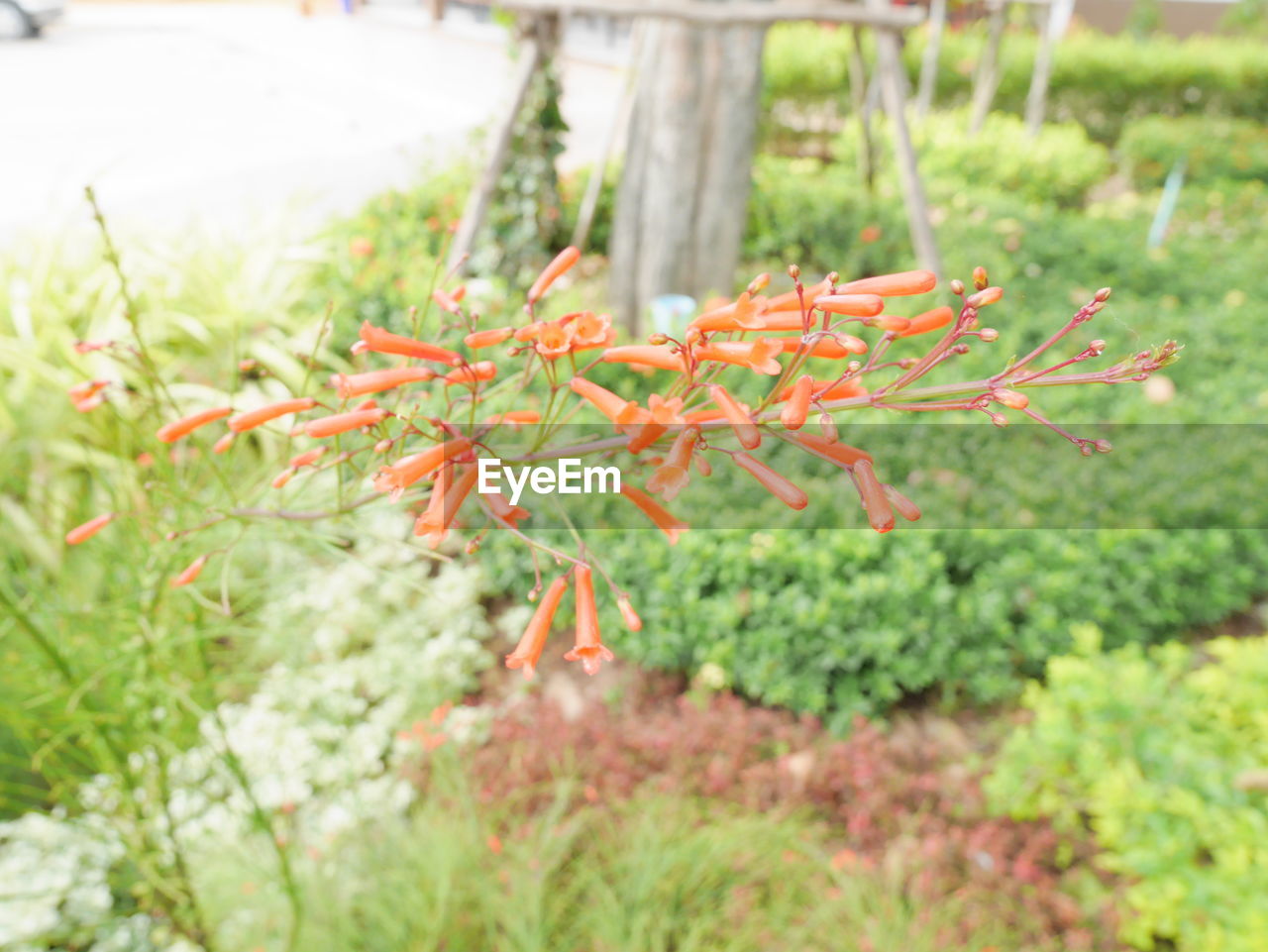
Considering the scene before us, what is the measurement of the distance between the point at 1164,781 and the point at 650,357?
80.8 inches

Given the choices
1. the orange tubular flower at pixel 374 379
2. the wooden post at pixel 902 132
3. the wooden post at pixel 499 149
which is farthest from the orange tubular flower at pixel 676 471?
the wooden post at pixel 902 132

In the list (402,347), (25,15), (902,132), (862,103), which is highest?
(25,15)

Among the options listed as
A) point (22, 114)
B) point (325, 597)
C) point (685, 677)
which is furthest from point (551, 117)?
point (22, 114)

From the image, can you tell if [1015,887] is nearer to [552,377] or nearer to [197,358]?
[552,377]

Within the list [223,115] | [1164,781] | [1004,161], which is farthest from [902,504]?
[223,115]

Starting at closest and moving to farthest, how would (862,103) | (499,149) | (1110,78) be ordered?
(499,149) < (862,103) < (1110,78)

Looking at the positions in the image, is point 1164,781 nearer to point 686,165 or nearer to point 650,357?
point 650,357

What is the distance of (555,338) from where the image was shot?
58cm

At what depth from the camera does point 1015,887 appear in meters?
2.04

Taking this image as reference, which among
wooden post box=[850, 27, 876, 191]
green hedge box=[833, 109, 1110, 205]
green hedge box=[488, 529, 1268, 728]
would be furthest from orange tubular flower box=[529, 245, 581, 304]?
green hedge box=[833, 109, 1110, 205]

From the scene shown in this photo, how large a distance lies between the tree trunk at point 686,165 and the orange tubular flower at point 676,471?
362cm

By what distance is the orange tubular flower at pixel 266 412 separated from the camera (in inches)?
24.5

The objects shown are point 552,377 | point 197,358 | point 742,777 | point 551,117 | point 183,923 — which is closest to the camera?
point 552,377

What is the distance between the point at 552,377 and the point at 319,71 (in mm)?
11517
